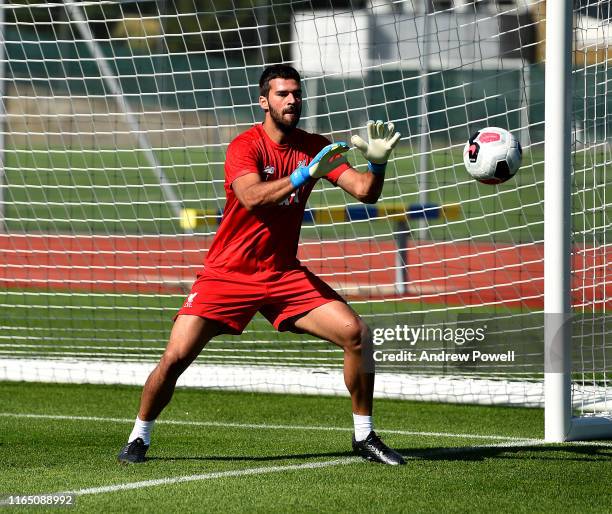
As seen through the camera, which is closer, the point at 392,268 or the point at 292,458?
the point at 292,458

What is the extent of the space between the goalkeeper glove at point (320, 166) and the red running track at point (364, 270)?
2.10 meters

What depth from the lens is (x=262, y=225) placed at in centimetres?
608

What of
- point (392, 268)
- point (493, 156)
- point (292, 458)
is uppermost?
point (493, 156)

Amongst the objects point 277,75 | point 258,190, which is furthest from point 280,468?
point 277,75

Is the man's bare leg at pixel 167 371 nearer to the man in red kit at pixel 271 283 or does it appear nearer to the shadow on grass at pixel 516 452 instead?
the man in red kit at pixel 271 283

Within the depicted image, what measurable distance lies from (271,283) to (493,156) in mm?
1367

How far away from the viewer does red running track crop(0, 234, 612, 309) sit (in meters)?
8.52

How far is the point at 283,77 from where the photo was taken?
6.05 m

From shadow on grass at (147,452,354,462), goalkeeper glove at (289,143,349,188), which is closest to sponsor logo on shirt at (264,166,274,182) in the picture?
Answer: goalkeeper glove at (289,143,349,188)

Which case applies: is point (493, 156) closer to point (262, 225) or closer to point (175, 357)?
point (262, 225)

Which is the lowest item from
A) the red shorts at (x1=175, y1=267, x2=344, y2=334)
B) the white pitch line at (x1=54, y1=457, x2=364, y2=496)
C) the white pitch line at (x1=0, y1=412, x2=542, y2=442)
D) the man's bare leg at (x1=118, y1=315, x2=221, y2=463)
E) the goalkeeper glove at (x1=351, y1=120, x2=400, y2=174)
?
the white pitch line at (x1=0, y1=412, x2=542, y2=442)

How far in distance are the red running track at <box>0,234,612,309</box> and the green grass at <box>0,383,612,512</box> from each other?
113 cm

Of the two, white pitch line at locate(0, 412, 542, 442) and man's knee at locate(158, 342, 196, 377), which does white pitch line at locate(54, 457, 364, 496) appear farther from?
white pitch line at locate(0, 412, 542, 442)

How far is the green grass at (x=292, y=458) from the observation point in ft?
16.6
